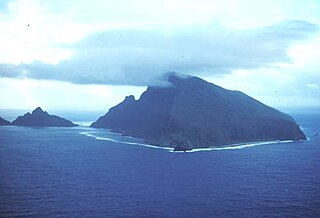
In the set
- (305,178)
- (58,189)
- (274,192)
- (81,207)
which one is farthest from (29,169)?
(305,178)

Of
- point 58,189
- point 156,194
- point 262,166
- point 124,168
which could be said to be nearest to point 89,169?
point 124,168

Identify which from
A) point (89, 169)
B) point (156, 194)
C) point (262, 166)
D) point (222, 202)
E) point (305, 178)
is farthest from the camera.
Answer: point (262, 166)

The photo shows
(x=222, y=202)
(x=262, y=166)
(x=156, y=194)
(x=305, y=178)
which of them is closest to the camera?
(x=222, y=202)

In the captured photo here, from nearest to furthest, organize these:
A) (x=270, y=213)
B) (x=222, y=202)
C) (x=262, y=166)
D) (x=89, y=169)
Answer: (x=270, y=213)
(x=222, y=202)
(x=89, y=169)
(x=262, y=166)

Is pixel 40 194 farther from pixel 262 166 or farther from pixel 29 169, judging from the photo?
pixel 262 166

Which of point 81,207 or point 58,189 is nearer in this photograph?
point 81,207

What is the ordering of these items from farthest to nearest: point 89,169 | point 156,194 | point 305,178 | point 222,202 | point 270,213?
point 89,169
point 305,178
point 156,194
point 222,202
point 270,213

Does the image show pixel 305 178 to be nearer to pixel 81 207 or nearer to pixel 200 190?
pixel 200 190

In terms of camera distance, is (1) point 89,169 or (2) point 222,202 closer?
(2) point 222,202
